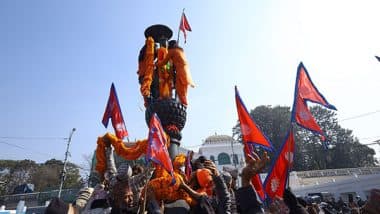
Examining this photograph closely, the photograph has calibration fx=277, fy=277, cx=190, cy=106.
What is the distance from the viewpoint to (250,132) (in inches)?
199

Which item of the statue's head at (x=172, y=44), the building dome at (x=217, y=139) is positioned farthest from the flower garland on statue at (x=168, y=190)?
the building dome at (x=217, y=139)

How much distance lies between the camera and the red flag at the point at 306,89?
17.0ft

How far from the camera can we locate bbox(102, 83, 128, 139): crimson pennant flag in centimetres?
572

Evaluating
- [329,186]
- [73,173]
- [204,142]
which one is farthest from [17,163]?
[329,186]

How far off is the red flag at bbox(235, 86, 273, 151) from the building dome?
2941 centimetres

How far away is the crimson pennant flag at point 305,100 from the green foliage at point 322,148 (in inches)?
1440

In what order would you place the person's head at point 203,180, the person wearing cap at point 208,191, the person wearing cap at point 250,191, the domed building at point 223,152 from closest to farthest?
the person wearing cap at point 250,191 < the person wearing cap at point 208,191 < the person's head at point 203,180 < the domed building at point 223,152

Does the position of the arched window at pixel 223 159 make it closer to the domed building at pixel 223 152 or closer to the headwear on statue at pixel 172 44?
the domed building at pixel 223 152

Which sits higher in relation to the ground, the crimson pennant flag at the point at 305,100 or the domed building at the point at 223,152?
the domed building at the point at 223,152

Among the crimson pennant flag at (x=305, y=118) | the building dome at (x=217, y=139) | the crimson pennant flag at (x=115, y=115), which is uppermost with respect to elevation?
the building dome at (x=217, y=139)

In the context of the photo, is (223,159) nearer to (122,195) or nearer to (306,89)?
(306,89)

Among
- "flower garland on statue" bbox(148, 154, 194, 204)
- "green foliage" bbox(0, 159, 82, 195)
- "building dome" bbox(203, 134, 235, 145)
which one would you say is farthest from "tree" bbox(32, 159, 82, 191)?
"flower garland on statue" bbox(148, 154, 194, 204)

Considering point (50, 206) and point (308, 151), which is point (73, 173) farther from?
point (50, 206)

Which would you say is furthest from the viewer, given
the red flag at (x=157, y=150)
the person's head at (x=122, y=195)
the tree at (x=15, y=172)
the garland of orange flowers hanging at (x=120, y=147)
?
Answer: the tree at (x=15, y=172)
